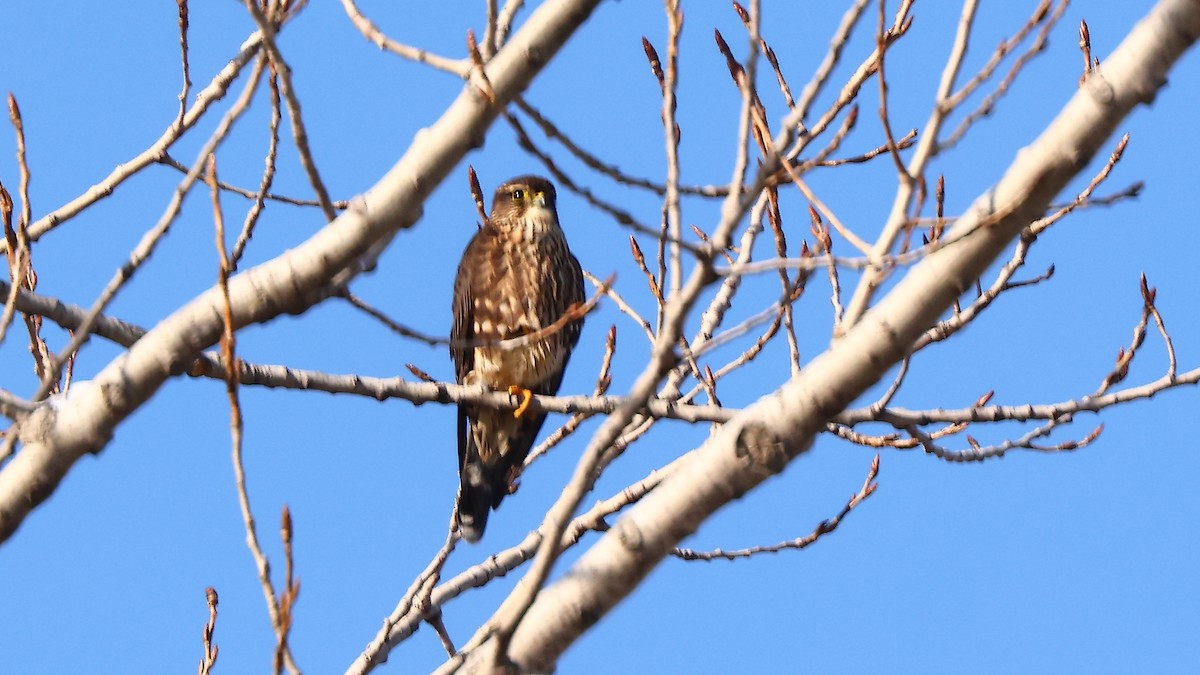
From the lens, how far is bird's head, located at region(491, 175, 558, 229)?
5.67 metres

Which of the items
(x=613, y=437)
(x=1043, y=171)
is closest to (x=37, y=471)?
(x=613, y=437)

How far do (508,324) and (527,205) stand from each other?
0.60 meters

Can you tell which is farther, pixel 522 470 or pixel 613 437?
pixel 522 470

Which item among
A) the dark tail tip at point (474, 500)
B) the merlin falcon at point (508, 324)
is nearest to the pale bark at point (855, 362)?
the merlin falcon at point (508, 324)

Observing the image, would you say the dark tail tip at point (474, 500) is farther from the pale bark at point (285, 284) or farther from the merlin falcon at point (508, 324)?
the pale bark at point (285, 284)

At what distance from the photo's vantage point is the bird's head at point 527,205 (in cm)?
567

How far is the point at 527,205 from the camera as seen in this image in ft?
18.7

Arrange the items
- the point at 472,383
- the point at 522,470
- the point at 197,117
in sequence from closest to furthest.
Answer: the point at 197,117, the point at 522,470, the point at 472,383

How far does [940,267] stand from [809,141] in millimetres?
1520

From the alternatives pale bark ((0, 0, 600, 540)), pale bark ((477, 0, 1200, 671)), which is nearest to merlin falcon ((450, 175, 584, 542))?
pale bark ((0, 0, 600, 540))

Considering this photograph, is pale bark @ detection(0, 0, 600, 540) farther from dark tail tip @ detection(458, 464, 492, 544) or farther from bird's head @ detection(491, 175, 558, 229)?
bird's head @ detection(491, 175, 558, 229)

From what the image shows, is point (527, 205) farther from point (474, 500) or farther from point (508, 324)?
point (474, 500)

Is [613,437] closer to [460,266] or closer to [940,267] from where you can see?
[940,267]

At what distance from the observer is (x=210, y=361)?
267 centimetres
